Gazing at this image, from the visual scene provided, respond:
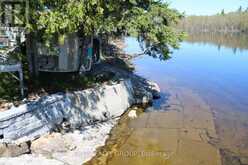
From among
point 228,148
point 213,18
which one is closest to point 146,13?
point 228,148

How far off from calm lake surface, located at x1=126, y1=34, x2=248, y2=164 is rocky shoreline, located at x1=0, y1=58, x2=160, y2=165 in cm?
330

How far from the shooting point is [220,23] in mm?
107938

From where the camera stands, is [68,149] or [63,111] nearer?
[68,149]

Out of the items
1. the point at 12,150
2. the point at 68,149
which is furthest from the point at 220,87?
the point at 12,150

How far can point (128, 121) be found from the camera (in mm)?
13078

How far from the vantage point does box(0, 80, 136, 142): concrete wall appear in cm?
945

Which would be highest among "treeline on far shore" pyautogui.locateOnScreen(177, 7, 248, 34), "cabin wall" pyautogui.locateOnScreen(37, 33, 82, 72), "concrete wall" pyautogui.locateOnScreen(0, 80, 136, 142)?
"treeline on far shore" pyautogui.locateOnScreen(177, 7, 248, 34)

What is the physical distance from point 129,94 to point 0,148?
22.6 ft

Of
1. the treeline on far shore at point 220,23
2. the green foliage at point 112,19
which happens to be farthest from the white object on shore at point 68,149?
the treeline on far shore at point 220,23

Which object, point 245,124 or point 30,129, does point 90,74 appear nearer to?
point 30,129

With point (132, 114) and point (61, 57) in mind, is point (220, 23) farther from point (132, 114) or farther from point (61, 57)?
point (61, 57)

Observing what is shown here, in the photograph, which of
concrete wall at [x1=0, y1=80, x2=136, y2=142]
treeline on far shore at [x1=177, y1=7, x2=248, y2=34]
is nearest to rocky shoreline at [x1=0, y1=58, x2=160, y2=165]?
concrete wall at [x1=0, y1=80, x2=136, y2=142]

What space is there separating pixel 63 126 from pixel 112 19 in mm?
3677

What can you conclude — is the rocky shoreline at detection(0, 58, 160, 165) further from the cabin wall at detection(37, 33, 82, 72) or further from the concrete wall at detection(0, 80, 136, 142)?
the cabin wall at detection(37, 33, 82, 72)
